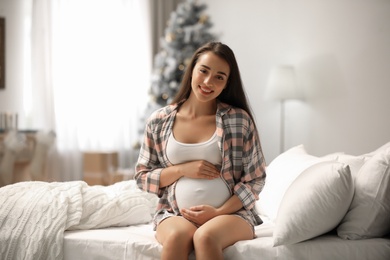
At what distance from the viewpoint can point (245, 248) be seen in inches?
78.3

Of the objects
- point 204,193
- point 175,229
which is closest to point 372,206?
point 204,193

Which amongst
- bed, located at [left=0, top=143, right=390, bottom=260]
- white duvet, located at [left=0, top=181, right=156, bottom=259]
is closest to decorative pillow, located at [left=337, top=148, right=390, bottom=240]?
bed, located at [left=0, top=143, right=390, bottom=260]

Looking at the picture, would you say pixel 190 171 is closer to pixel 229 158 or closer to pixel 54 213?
pixel 229 158

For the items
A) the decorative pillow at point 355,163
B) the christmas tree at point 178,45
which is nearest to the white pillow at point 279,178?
the decorative pillow at point 355,163

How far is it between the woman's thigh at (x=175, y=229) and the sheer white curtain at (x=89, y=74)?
3.51 m

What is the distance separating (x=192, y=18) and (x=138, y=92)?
115cm

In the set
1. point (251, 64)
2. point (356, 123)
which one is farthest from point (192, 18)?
point (356, 123)

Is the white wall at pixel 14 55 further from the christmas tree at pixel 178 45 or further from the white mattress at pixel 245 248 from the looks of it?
the white mattress at pixel 245 248

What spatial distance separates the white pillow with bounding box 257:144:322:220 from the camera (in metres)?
2.57

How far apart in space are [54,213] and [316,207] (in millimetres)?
1055

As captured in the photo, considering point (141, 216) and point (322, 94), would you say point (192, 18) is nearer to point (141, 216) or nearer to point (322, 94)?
point (322, 94)

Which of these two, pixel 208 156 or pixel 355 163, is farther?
pixel 355 163

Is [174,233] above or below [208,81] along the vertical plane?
below

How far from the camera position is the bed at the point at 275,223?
78.0 inches
